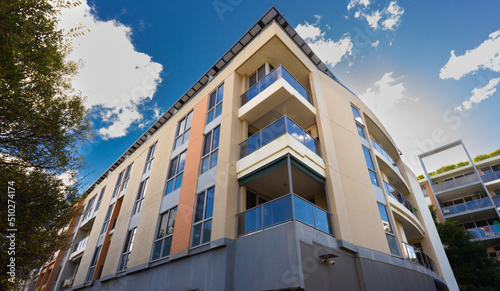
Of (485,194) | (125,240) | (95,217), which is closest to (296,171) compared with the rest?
(125,240)

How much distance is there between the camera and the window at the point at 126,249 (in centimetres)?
1383

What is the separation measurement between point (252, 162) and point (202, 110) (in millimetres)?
6188

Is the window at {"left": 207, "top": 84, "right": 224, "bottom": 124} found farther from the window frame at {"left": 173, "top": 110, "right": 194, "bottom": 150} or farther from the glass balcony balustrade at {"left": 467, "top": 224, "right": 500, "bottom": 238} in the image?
Answer: the glass balcony balustrade at {"left": 467, "top": 224, "right": 500, "bottom": 238}

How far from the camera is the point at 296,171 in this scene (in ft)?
32.4

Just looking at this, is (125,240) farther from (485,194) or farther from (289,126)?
(485,194)

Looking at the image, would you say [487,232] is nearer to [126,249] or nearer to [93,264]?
[126,249]

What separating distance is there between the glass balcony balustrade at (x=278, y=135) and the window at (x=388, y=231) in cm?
439

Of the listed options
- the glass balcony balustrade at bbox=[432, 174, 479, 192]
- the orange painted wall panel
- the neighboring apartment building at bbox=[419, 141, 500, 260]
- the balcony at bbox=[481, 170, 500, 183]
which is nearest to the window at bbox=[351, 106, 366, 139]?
the orange painted wall panel

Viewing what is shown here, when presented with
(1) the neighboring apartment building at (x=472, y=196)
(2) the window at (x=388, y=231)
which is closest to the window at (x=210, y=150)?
(2) the window at (x=388, y=231)

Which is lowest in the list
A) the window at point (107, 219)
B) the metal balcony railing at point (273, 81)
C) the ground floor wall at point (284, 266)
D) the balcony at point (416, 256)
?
the ground floor wall at point (284, 266)

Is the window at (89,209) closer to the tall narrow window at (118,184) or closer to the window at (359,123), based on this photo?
the tall narrow window at (118,184)

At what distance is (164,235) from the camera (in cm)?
1189

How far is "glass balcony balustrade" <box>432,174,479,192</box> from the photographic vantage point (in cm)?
2883

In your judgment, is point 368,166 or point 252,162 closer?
point 252,162
